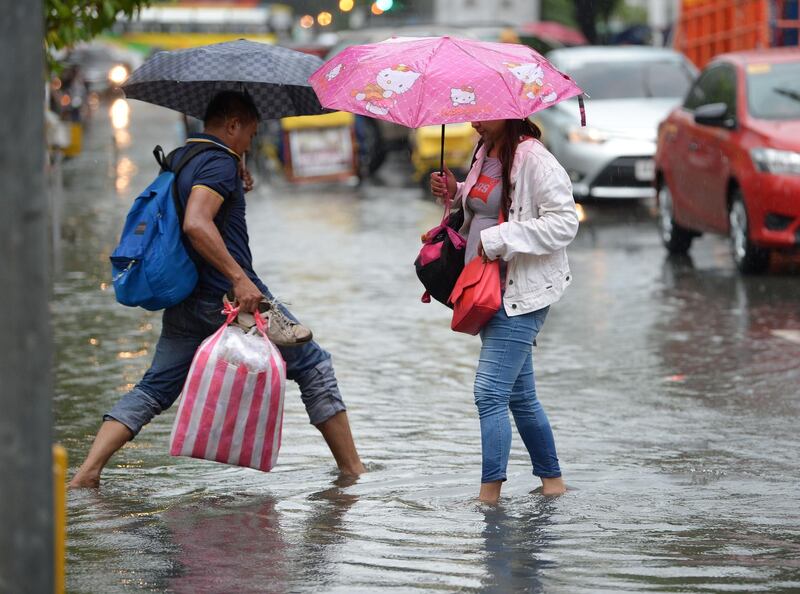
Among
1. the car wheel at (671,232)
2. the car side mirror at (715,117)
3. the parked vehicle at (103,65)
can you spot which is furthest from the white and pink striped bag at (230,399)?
the parked vehicle at (103,65)

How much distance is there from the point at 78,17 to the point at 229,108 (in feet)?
14.5

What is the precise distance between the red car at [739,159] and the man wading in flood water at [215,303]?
6644 mm

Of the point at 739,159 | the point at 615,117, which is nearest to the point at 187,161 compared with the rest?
the point at 739,159

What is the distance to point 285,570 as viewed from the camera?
541cm

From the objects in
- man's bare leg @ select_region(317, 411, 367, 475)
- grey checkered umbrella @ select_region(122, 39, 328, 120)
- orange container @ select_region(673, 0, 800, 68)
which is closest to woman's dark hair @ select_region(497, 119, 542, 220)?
grey checkered umbrella @ select_region(122, 39, 328, 120)

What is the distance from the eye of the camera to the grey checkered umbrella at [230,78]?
659 centimetres

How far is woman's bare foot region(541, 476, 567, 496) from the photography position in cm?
655

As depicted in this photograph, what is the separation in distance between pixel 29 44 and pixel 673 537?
10.6ft

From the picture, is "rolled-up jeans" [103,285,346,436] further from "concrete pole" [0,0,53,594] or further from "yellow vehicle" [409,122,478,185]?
"yellow vehicle" [409,122,478,185]

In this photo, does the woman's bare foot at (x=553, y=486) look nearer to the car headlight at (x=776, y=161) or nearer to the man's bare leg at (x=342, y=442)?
the man's bare leg at (x=342, y=442)

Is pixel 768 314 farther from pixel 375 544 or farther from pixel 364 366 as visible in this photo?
pixel 375 544

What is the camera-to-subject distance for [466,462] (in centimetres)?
723

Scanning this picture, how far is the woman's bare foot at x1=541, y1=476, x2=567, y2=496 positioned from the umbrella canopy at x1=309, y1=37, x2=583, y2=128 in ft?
4.67

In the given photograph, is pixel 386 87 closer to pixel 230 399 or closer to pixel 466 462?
pixel 230 399
